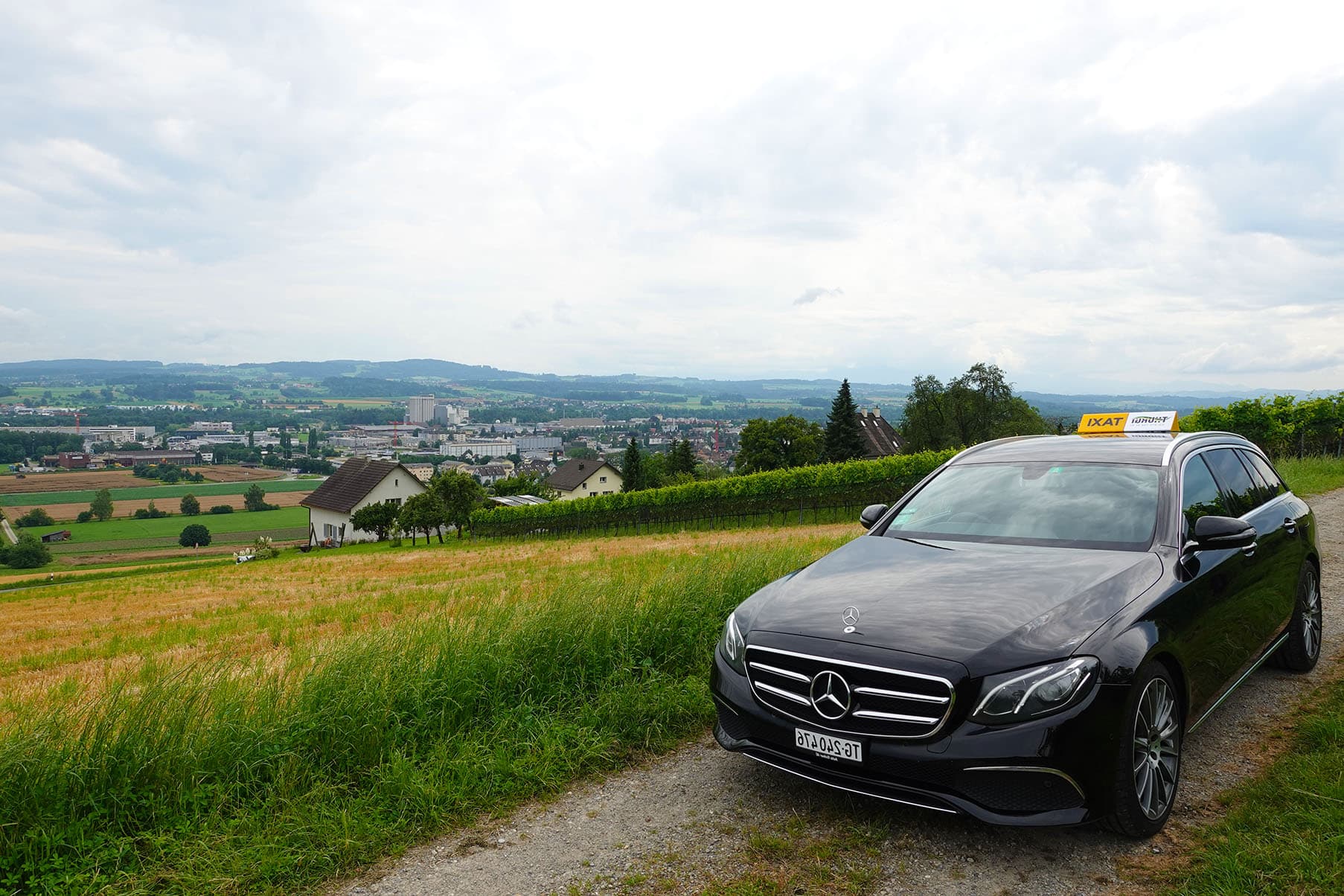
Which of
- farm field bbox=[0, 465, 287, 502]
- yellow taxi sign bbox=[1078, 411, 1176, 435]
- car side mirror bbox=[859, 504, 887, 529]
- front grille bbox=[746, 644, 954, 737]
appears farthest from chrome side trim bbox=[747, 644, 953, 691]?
farm field bbox=[0, 465, 287, 502]

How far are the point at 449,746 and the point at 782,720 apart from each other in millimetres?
1961

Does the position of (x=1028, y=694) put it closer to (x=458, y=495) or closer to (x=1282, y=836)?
(x=1282, y=836)

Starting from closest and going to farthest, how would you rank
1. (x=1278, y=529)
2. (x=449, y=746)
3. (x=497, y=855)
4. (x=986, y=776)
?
(x=986, y=776)
(x=497, y=855)
(x=449, y=746)
(x=1278, y=529)

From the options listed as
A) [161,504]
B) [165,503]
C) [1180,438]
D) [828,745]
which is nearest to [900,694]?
[828,745]

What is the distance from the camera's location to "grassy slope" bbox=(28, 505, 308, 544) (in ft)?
303

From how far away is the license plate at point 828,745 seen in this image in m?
3.48

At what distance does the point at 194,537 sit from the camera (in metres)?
85.7

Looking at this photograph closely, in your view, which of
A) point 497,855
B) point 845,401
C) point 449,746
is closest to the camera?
point 497,855

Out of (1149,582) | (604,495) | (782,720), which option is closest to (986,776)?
(782,720)

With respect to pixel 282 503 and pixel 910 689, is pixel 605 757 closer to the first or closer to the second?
pixel 910 689

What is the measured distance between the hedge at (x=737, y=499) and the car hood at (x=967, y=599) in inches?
904

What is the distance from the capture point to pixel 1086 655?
337 cm

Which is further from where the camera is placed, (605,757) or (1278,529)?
(1278,529)

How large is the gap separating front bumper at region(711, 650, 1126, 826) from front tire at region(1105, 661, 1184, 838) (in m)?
0.09
